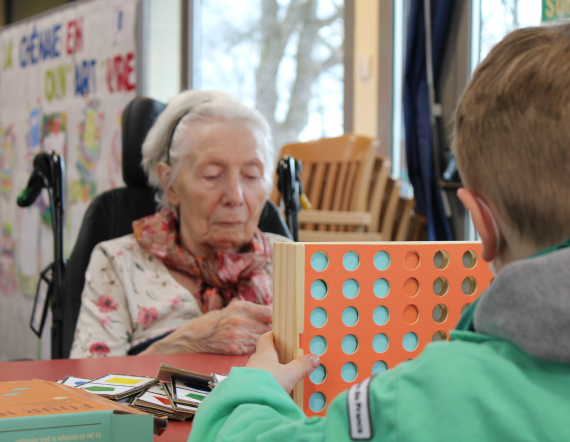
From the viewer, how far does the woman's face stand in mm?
1472

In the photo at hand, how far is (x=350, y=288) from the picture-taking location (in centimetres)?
67

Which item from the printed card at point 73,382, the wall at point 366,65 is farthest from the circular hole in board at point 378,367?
the wall at point 366,65

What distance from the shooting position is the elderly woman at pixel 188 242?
1.37 metres

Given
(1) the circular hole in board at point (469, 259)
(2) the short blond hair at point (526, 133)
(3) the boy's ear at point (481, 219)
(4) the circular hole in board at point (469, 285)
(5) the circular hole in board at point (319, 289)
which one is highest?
(2) the short blond hair at point (526, 133)

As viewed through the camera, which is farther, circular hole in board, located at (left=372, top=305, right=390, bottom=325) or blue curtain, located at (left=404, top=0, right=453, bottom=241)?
blue curtain, located at (left=404, top=0, right=453, bottom=241)

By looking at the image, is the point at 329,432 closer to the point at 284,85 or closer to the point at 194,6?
the point at 284,85

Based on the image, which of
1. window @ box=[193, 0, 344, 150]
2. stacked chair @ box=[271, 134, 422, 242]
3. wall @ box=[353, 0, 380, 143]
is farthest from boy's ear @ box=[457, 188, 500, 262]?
window @ box=[193, 0, 344, 150]

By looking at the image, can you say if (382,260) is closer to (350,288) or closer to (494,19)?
(350,288)

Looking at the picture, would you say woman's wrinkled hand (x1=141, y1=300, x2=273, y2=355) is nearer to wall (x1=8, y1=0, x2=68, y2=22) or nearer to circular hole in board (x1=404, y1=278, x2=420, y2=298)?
circular hole in board (x1=404, y1=278, x2=420, y2=298)

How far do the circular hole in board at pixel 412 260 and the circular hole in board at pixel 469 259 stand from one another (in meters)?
0.07

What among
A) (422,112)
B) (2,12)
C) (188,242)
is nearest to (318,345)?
(188,242)

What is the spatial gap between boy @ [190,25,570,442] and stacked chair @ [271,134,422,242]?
1.98 m

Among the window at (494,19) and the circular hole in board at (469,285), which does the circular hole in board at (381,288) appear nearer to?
the circular hole in board at (469,285)

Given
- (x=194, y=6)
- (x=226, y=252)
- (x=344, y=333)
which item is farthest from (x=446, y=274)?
Result: (x=194, y=6)
